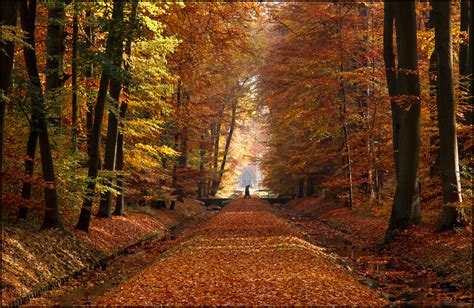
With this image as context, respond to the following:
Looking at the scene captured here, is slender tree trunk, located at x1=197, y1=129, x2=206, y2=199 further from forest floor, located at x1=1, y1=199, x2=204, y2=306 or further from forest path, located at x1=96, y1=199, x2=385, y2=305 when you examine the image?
forest path, located at x1=96, y1=199, x2=385, y2=305

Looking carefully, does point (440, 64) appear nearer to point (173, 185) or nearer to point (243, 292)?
point (243, 292)

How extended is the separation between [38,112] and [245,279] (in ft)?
23.6

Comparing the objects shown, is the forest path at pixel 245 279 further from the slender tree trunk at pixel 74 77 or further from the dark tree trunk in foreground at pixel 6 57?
the slender tree trunk at pixel 74 77

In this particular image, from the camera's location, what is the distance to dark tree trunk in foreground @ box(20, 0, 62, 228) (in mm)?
13094

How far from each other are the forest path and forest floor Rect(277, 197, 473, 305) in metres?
0.80

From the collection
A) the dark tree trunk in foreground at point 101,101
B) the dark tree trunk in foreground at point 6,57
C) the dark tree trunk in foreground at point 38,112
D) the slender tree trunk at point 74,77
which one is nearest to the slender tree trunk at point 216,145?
the slender tree trunk at point 74,77

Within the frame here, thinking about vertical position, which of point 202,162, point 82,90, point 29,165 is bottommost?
point 29,165

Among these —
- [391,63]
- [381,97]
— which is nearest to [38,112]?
[381,97]

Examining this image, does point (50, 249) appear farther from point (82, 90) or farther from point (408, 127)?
point (408, 127)

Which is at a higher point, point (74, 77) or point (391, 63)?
point (391, 63)

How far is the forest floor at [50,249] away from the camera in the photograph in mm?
9838

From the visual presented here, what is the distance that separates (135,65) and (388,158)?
12.7 metres

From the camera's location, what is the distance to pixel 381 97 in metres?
18.3

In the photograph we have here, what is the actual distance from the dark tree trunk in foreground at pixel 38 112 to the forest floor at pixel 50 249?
1.96ft
